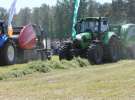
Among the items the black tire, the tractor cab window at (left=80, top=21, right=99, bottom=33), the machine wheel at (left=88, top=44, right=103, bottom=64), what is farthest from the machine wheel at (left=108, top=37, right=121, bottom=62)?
the black tire

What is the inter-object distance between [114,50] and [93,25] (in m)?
2.10

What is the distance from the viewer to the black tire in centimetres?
2266

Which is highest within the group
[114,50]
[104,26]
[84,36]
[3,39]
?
[104,26]

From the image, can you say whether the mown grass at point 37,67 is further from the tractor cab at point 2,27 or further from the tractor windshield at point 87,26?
the tractor cab at point 2,27

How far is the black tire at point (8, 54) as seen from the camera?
2266 centimetres

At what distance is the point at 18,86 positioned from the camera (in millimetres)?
14211

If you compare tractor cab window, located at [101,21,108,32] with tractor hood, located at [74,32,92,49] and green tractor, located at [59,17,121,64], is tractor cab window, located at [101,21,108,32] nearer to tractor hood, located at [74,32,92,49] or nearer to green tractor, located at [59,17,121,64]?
green tractor, located at [59,17,121,64]

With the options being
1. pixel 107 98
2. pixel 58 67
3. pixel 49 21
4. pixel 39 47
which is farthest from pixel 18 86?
pixel 49 21

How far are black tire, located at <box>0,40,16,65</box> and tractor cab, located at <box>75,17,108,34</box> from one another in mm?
4006

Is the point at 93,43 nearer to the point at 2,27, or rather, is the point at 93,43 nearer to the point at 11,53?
the point at 11,53

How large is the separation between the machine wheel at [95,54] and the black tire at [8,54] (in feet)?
12.2

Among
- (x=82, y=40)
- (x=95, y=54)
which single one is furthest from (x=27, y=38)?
(x=95, y=54)

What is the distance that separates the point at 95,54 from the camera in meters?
24.1

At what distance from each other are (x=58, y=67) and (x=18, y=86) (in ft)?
20.5
